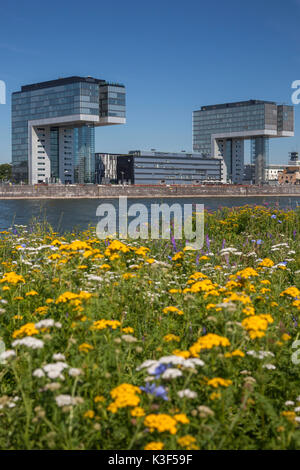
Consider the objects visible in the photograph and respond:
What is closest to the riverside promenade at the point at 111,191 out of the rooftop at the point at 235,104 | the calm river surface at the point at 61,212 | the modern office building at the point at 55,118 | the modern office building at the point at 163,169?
the calm river surface at the point at 61,212

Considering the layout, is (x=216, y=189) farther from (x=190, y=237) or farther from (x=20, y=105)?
(x=190, y=237)

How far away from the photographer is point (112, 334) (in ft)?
10.8

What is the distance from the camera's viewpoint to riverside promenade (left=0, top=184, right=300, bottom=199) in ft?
246

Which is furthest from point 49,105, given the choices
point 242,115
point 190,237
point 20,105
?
point 190,237

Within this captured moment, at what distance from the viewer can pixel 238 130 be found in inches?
6555

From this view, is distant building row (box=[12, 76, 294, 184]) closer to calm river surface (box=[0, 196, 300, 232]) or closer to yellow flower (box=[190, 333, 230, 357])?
calm river surface (box=[0, 196, 300, 232])

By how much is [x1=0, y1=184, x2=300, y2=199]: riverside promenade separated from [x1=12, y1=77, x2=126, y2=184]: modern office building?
33.9 meters

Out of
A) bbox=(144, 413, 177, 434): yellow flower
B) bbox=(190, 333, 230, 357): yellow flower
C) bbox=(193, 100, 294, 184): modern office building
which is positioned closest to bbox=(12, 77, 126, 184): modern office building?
bbox=(193, 100, 294, 184): modern office building

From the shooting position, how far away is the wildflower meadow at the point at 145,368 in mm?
2324

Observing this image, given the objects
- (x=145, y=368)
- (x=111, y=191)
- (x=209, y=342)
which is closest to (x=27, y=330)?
(x=145, y=368)

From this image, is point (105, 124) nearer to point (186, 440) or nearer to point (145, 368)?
point (145, 368)

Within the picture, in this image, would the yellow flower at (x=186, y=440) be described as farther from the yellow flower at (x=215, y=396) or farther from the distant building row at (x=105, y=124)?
the distant building row at (x=105, y=124)

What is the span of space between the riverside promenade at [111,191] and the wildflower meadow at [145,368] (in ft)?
235

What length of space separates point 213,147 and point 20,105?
228 ft
